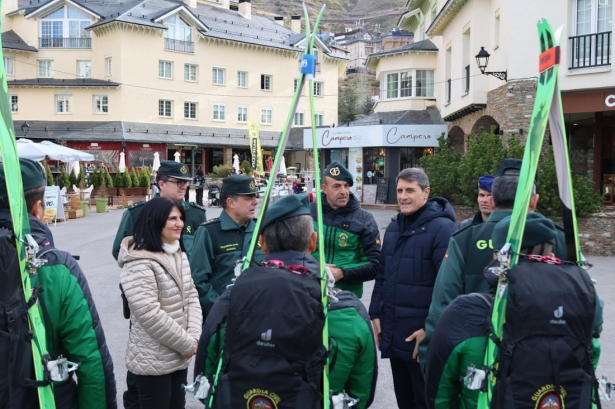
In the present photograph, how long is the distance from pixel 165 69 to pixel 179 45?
2186 millimetres

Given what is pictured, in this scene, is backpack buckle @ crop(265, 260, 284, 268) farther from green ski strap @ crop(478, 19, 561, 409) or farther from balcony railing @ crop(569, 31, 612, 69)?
balcony railing @ crop(569, 31, 612, 69)

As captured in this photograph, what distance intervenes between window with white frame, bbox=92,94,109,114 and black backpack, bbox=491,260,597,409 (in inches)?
1849

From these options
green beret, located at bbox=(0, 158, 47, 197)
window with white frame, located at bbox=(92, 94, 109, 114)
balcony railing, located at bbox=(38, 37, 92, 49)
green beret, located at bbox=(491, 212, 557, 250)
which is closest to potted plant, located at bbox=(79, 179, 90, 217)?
window with white frame, located at bbox=(92, 94, 109, 114)

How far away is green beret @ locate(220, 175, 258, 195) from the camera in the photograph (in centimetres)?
473

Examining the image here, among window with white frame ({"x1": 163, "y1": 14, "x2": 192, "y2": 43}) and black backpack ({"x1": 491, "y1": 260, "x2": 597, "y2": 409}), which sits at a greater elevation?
window with white frame ({"x1": 163, "y1": 14, "x2": 192, "y2": 43})

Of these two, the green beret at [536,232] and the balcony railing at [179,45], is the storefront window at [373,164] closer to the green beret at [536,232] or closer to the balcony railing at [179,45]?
the balcony railing at [179,45]

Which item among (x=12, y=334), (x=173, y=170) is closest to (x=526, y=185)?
(x=12, y=334)

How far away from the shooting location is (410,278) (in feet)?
14.1

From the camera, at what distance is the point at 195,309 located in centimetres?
393

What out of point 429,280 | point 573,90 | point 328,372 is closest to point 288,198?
point 328,372

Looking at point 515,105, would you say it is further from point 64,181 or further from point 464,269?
point 64,181

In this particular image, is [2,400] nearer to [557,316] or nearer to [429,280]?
[557,316]

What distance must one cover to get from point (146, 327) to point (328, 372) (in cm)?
140

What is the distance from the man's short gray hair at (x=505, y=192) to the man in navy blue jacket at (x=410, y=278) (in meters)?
0.74
